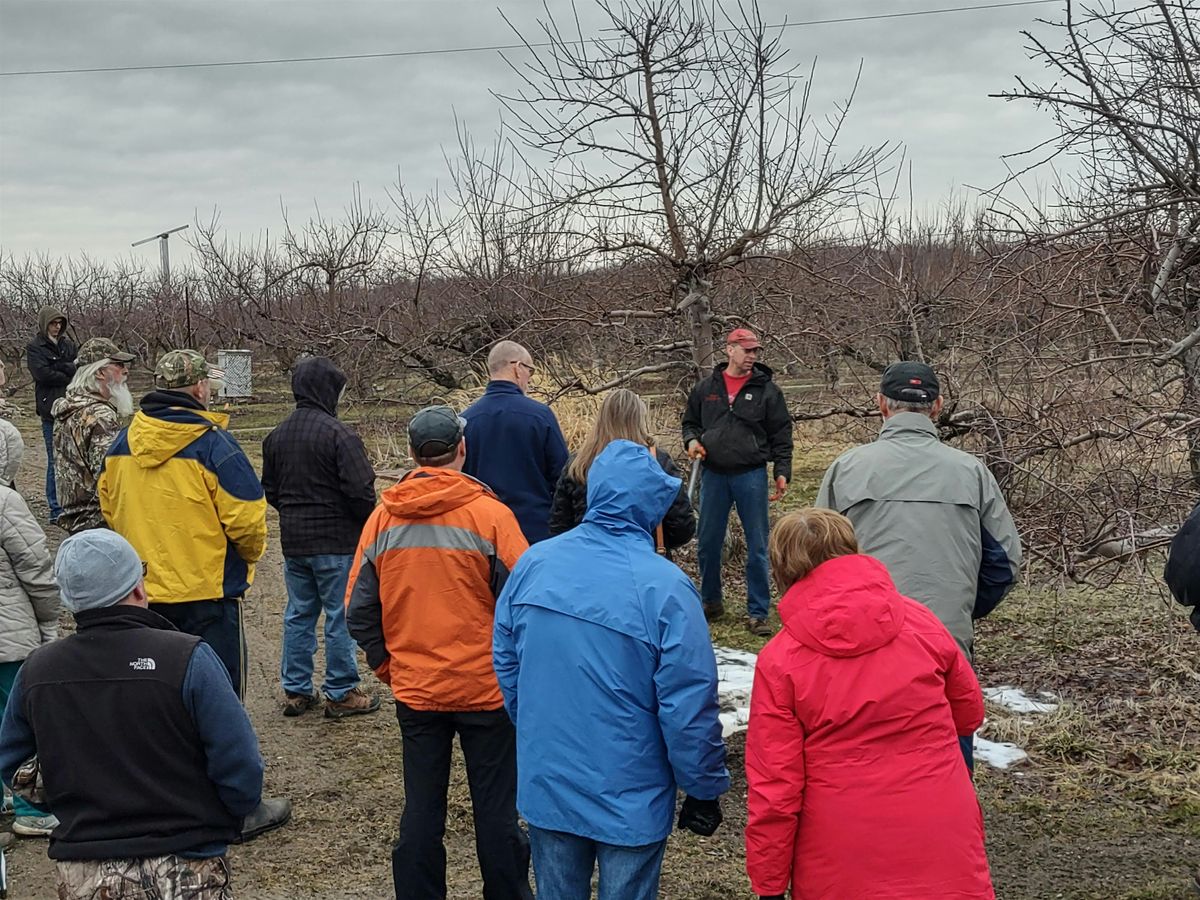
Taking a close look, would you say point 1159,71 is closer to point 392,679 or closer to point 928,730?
point 928,730

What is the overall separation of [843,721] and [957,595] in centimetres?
134

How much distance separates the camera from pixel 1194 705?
5.63 metres

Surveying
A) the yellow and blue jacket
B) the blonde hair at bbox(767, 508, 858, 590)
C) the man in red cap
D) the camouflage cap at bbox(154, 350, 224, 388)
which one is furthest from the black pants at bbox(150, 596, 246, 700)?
the man in red cap

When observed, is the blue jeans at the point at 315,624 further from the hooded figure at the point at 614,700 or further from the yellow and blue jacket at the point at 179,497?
the hooded figure at the point at 614,700

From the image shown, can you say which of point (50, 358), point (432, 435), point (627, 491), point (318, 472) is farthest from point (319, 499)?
point (50, 358)

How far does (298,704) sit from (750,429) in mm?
3135

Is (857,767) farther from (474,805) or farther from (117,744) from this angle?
(117,744)

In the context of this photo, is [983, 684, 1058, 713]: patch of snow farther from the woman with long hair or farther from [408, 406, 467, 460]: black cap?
[408, 406, 467, 460]: black cap

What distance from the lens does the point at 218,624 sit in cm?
485

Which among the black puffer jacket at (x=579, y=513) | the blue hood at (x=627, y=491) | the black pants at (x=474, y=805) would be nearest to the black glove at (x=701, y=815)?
the blue hood at (x=627, y=491)

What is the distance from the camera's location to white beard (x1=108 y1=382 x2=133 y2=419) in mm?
5605

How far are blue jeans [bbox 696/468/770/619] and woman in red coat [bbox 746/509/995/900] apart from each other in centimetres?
446

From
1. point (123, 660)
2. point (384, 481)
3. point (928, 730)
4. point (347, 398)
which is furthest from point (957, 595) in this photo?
point (347, 398)

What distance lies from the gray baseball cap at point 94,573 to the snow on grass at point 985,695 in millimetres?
2886
